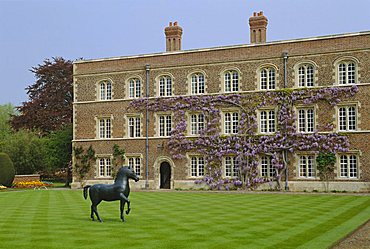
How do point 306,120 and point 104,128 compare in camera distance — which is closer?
point 306,120

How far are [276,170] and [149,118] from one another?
9.57 metres

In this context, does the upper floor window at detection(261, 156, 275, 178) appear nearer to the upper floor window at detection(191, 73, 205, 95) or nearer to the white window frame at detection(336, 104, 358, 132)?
the white window frame at detection(336, 104, 358, 132)

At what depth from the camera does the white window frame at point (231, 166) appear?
3307 centimetres

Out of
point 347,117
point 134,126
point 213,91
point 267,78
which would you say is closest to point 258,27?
point 267,78

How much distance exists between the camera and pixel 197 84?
114ft

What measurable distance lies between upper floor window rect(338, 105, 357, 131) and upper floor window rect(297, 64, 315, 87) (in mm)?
2476

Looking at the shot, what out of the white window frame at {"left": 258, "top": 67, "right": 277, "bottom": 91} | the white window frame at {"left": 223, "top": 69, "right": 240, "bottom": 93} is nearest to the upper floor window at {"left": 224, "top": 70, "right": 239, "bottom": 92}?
the white window frame at {"left": 223, "top": 69, "right": 240, "bottom": 93}

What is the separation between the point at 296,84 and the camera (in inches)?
1256

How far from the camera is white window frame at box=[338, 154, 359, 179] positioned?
2973cm

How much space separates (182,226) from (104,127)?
25.0 metres

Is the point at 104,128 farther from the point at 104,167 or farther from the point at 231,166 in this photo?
the point at 231,166

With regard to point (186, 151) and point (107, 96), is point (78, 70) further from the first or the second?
point (186, 151)

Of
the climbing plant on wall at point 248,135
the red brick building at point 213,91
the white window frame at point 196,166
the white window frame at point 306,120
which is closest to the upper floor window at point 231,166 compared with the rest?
the red brick building at point 213,91

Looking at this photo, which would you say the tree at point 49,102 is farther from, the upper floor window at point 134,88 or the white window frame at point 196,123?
the white window frame at point 196,123
